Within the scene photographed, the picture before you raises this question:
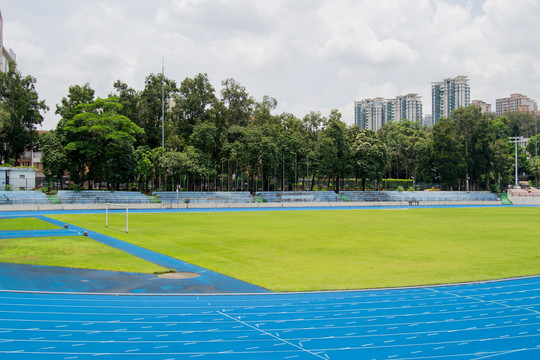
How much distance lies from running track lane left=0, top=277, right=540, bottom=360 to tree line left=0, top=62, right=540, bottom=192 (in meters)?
53.2

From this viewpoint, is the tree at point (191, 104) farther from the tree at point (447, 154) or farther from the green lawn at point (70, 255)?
the green lawn at point (70, 255)

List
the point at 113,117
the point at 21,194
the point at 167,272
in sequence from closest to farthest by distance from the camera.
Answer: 1. the point at 167,272
2. the point at 21,194
3. the point at 113,117

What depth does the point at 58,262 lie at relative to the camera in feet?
59.6

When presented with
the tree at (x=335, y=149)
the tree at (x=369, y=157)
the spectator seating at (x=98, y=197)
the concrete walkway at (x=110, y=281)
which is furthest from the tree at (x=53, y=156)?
the tree at (x=369, y=157)

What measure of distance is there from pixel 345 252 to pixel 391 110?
18226 cm

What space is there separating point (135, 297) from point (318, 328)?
5619 mm

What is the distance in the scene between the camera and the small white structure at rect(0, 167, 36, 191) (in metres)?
58.3

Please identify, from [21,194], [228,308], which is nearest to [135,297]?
[228,308]

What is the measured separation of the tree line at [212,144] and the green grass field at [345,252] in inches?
1268

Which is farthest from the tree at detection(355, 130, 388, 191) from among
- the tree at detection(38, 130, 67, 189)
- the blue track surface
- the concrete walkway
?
the blue track surface

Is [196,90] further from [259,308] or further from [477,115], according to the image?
[259,308]

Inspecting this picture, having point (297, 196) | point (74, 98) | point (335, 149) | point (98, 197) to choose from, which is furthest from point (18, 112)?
point (335, 149)

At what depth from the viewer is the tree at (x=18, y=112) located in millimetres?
69819

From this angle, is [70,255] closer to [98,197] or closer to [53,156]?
[98,197]
